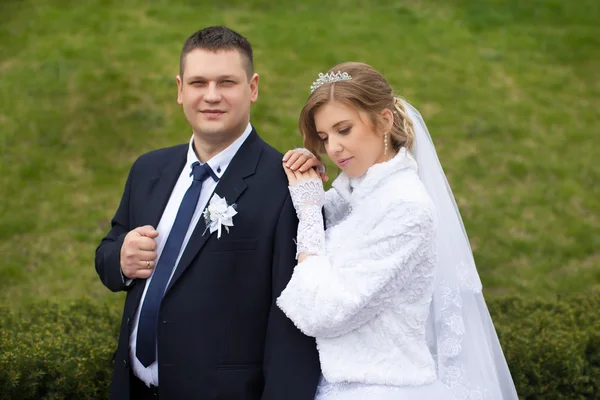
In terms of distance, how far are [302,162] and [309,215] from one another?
296mm

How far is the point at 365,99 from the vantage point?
10.8 ft

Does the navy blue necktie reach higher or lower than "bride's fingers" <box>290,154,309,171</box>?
lower

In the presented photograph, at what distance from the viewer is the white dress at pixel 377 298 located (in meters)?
3.05

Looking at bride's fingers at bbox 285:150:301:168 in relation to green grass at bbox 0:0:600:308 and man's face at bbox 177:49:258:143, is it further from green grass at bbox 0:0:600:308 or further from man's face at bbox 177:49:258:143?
green grass at bbox 0:0:600:308

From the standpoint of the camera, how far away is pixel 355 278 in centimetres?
307

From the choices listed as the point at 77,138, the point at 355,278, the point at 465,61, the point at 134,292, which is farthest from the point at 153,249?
the point at 465,61

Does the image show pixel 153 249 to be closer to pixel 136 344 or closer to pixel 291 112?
pixel 136 344

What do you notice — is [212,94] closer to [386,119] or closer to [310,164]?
[310,164]

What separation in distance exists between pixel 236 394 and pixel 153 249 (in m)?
0.76

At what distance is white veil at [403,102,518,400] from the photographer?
339 cm

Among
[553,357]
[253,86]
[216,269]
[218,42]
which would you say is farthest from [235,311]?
[553,357]

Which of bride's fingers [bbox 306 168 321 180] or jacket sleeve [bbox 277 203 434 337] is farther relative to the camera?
bride's fingers [bbox 306 168 321 180]

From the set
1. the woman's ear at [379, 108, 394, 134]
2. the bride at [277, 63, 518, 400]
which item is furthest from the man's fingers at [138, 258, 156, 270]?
the woman's ear at [379, 108, 394, 134]

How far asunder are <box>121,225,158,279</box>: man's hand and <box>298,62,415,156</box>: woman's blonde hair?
2.86ft
